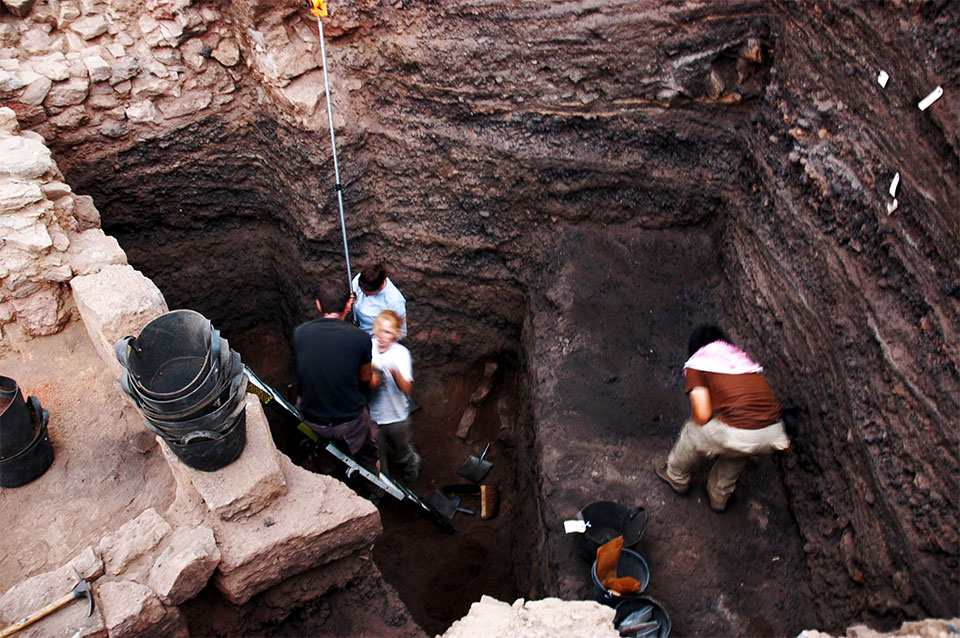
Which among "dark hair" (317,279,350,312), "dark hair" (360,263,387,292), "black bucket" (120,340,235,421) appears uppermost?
"dark hair" (360,263,387,292)

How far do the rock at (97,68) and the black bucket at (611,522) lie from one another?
4.86 meters

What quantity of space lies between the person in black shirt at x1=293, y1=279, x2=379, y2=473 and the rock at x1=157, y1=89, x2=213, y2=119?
2.52m

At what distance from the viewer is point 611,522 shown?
4.50 meters

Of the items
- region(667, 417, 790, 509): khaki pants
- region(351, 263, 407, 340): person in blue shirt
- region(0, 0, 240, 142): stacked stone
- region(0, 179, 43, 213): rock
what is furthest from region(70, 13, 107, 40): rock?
region(667, 417, 790, 509): khaki pants

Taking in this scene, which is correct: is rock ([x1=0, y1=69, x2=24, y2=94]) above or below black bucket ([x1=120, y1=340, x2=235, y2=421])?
above

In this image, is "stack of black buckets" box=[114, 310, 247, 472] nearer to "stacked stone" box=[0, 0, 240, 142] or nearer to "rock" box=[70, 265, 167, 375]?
"rock" box=[70, 265, 167, 375]

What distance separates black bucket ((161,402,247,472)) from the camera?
133 inches

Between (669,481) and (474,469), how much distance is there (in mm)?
2266

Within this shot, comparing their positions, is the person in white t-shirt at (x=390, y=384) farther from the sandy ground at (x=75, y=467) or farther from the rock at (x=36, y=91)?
the rock at (x=36, y=91)

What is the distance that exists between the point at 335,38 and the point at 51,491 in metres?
3.86

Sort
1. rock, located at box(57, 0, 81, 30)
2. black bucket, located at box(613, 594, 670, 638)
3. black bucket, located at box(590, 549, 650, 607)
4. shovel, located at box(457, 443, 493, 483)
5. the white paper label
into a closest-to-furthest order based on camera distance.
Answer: the white paper label, black bucket, located at box(613, 594, 670, 638), black bucket, located at box(590, 549, 650, 607), rock, located at box(57, 0, 81, 30), shovel, located at box(457, 443, 493, 483)

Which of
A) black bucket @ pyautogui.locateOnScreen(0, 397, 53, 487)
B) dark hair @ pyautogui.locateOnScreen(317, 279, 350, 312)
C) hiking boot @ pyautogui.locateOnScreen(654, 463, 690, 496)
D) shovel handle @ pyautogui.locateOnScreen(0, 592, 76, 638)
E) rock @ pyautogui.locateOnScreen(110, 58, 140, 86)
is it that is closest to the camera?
shovel handle @ pyautogui.locateOnScreen(0, 592, 76, 638)

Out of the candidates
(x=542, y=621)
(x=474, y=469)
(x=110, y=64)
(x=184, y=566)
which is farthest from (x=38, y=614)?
(x=110, y=64)

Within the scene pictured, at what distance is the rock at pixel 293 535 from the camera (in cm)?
347
